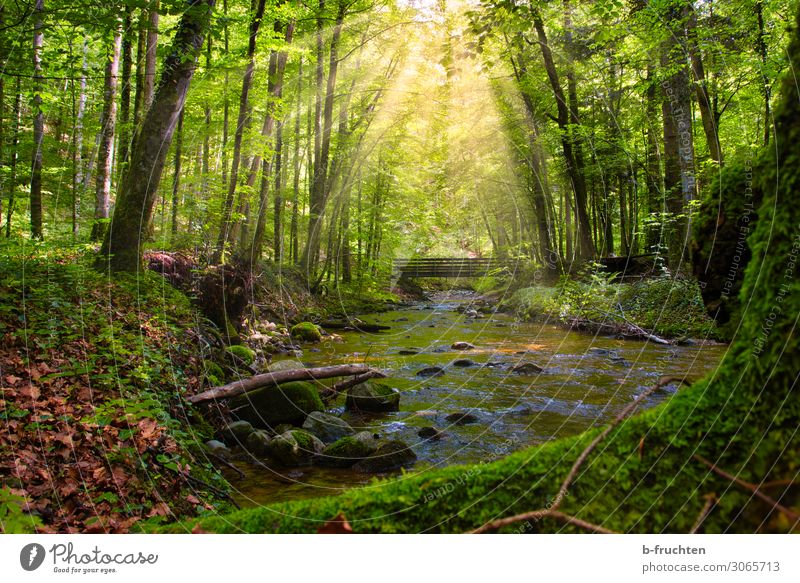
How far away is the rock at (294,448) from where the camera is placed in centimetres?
581

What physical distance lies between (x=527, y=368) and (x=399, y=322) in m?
8.60

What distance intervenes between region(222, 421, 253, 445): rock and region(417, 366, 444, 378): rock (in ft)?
14.9

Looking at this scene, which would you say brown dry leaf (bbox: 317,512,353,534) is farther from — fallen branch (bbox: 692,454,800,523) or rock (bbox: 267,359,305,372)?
rock (bbox: 267,359,305,372)

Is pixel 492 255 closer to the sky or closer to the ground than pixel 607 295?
closer to the sky

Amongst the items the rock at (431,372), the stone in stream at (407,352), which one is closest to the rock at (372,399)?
the rock at (431,372)

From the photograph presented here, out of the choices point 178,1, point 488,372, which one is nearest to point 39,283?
point 178,1

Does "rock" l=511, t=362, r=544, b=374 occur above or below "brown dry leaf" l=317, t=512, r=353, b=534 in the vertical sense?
below

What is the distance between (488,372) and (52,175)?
56.5 feet

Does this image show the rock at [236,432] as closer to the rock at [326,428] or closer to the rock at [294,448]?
the rock at [294,448]

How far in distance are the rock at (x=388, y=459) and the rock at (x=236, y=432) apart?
6.06 feet

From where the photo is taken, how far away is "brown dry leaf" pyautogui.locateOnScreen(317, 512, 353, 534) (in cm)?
152
